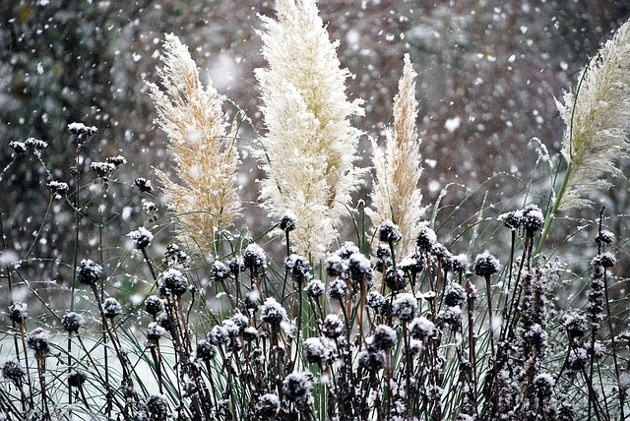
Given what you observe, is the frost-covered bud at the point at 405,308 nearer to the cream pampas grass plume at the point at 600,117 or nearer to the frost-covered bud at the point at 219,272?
the frost-covered bud at the point at 219,272

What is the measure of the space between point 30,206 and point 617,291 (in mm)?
4100

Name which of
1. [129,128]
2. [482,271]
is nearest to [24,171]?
[129,128]

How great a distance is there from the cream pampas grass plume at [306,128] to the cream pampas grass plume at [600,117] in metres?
0.54

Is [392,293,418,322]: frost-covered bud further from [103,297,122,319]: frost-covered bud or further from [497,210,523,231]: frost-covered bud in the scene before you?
[103,297,122,319]: frost-covered bud

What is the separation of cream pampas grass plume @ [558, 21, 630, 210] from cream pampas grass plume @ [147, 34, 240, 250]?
0.86 meters

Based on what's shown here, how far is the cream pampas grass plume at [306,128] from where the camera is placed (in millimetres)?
1520

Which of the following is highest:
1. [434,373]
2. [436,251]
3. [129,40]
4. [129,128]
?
[129,40]

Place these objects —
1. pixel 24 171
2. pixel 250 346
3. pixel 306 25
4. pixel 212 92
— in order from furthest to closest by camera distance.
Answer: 1. pixel 24 171
2. pixel 212 92
3. pixel 306 25
4. pixel 250 346

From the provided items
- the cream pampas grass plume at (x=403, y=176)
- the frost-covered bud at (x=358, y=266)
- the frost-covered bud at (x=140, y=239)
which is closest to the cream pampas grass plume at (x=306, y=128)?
the cream pampas grass plume at (x=403, y=176)

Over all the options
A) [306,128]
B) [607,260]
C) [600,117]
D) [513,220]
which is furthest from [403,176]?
[607,260]

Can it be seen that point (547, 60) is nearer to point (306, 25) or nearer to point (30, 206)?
point (306, 25)

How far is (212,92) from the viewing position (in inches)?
68.6

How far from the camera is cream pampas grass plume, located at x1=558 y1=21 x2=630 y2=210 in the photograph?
1538mm

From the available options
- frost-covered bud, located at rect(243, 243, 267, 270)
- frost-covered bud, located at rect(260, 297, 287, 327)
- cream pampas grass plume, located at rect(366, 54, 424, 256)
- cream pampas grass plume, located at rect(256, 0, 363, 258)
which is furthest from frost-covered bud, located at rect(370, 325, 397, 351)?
cream pampas grass plume, located at rect(366, 54, 424, 256)
